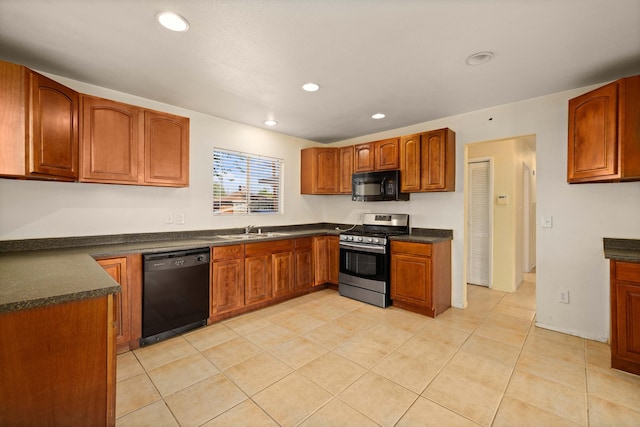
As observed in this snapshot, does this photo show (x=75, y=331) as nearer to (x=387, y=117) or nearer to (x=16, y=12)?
(x=16, y=12)

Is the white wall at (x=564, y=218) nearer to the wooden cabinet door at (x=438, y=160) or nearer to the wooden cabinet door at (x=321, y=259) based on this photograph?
the wooden cabinet door at (x=438, y=160)

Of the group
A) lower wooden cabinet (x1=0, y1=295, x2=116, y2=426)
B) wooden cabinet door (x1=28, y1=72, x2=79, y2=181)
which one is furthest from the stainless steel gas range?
wooden cabinet door (x1=28, y1=72, x2=79, y2=181)

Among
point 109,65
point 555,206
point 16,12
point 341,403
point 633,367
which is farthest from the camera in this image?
point 555,206

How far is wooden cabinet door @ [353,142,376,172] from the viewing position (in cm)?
434

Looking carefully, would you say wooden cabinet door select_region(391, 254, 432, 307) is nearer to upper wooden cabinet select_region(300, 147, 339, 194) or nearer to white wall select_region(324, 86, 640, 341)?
white wall select_region(324, 86, 640, 341)

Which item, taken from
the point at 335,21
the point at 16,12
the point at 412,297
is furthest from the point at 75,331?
the point at 412,297

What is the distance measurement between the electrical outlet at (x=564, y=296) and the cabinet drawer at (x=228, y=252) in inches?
141

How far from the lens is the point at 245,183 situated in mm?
4242

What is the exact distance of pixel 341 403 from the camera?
76.1 inches

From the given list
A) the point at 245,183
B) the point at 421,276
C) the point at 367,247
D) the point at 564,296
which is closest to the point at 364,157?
the point at 367,247

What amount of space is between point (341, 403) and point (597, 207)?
10.2ft

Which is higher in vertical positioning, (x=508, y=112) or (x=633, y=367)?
(x=508, y=112)

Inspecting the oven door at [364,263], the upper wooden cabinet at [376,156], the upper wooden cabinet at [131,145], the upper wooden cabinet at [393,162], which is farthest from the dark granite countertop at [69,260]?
the upper wooden cabinet at [376,156]

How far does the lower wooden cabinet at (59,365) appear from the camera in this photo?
1162 millimetres
